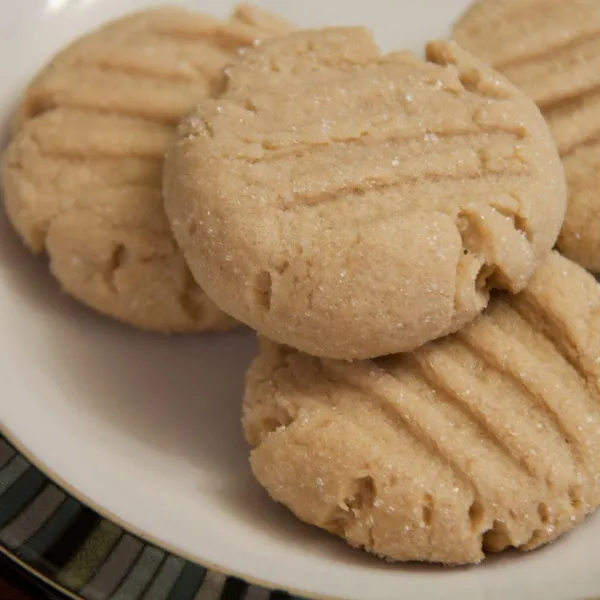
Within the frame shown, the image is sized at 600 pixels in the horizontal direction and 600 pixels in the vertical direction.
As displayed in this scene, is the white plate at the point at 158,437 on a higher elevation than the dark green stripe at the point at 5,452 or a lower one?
lower

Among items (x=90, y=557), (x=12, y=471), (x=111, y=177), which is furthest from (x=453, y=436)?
(x=111, y=177)

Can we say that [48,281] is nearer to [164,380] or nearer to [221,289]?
[164,380]

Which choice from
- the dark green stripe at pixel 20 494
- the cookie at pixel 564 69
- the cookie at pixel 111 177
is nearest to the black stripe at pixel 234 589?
the dark green stripe at pixel 20 494

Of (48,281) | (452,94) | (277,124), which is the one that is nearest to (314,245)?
(277,124)

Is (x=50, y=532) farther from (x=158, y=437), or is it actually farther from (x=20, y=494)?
(x=158, y=437)

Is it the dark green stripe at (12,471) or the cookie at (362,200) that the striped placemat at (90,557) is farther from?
the cookie at (362,200)

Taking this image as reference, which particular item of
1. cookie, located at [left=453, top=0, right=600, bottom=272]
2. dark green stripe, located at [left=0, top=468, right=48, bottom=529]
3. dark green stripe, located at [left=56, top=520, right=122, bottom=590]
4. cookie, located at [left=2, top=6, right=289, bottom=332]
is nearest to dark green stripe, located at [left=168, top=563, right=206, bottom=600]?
dark green stripe, located at [left=56, top=520, right=122, bottom=590]

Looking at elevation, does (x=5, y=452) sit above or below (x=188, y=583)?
above
